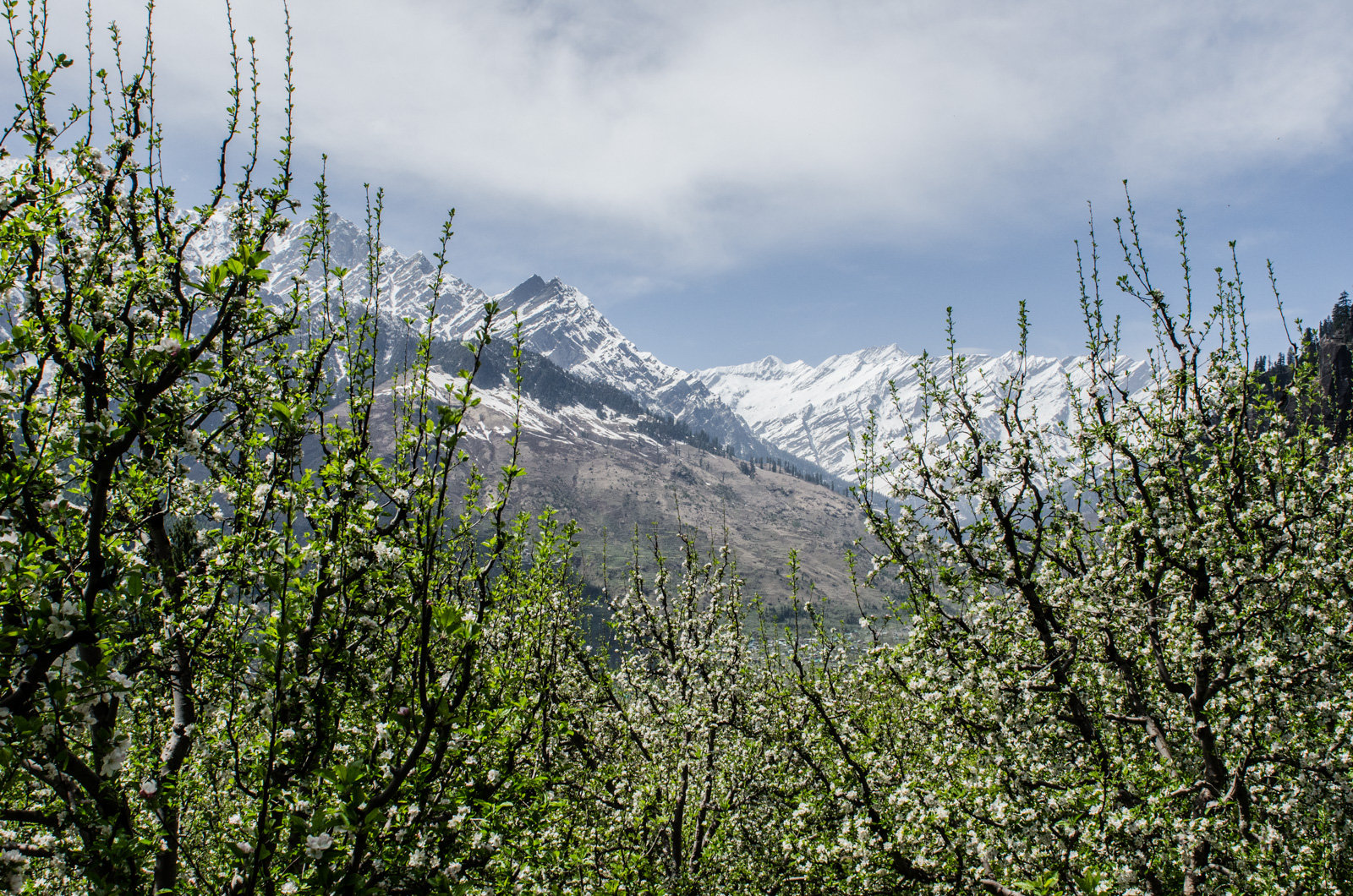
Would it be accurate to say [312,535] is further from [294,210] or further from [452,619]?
[294,210]

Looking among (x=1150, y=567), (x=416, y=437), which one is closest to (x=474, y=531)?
(x=416, y=437)

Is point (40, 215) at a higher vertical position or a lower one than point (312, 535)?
higher

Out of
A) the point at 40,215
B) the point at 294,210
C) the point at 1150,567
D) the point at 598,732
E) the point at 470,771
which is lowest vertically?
the point at 598,732

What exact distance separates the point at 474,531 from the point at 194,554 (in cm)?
494

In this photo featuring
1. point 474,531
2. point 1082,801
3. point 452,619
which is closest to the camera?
point 452,619

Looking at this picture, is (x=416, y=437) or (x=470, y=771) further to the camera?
(x=470, y=771)

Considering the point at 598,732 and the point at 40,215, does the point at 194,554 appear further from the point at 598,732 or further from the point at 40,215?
the point at 598,732

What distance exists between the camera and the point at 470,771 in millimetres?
7168

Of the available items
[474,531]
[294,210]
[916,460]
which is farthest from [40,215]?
[916,460]

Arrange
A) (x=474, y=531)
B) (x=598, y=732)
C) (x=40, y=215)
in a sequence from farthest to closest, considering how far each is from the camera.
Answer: (x=598, y=732) < (x=474, y=531) < (x=40, y=215)

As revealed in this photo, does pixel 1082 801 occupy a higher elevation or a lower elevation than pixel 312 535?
lower

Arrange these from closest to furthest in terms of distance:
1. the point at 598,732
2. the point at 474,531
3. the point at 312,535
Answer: the point at 312,535 → the point at 474,531 → the point at 598,732

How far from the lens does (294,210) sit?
24.1 feet

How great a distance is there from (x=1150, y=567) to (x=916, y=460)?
14.5 feet
